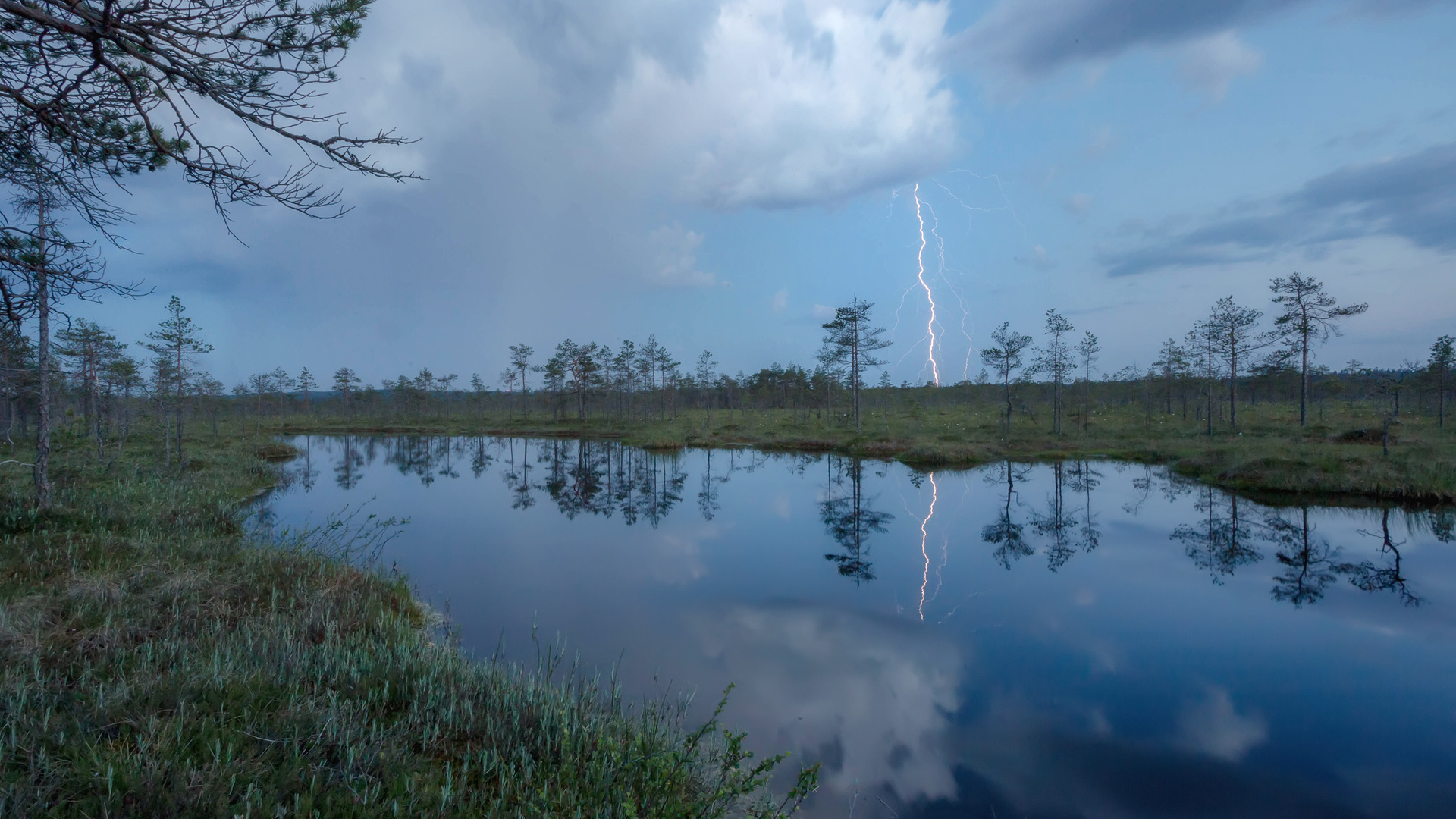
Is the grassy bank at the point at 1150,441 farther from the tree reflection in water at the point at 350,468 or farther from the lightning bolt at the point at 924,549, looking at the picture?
the tree reflection in water at the point at 350,468

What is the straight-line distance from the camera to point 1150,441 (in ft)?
84.6

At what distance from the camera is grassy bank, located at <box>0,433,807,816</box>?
2475mm

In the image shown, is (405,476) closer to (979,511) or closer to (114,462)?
(114,462)

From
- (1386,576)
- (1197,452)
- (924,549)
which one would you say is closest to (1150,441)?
(1197,452)

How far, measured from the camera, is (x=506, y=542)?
11695 millimetres

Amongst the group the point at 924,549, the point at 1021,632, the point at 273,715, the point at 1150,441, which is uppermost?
the point at 1150,441

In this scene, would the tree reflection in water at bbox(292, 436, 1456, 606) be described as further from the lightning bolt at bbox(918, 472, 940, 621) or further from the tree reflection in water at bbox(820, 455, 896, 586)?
the lightning bolt at bbox(918, 472, 940, 621)

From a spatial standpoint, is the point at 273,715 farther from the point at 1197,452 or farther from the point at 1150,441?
the point at 1150,441

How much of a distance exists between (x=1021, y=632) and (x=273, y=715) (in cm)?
753

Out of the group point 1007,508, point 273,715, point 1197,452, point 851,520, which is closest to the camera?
point 273,715

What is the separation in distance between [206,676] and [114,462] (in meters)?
15.3

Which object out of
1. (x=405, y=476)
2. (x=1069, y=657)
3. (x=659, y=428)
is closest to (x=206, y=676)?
(x=1069, y=657)

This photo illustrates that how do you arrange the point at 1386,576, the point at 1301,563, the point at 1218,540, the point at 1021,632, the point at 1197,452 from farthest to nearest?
1. the point at 1197,452
2. the point at 1218,540
3. the point at 1301,563
4. the point at 1386,576
5. the point at 1021,632

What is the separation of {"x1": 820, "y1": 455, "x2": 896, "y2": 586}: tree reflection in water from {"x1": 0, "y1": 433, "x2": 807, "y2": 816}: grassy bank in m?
5.73
